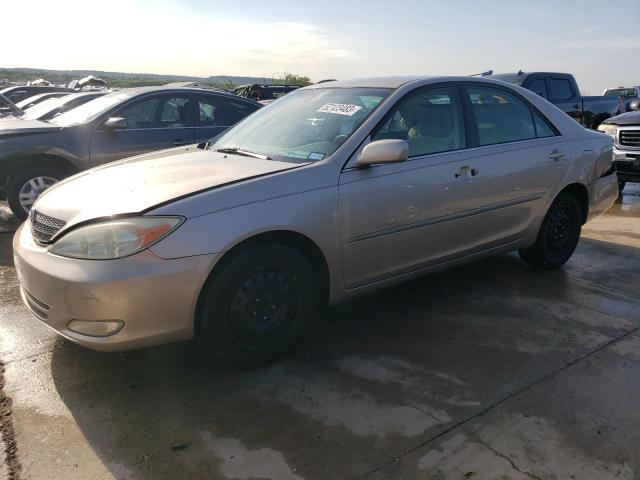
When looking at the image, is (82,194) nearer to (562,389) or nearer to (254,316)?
(254,316)

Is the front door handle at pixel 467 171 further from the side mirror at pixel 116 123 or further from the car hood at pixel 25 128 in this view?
the car hood at pixel 25 128

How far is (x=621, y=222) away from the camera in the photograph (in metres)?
6.80

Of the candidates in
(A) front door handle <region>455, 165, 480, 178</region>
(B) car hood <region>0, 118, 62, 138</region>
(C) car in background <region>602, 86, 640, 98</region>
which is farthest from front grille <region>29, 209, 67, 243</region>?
(C) car in background <region>602, 86, 640, 98</region>

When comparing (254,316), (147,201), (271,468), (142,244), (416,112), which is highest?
(416,112)

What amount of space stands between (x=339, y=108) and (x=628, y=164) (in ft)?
21.0

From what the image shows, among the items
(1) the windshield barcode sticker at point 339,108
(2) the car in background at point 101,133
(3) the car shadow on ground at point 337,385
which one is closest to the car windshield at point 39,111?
(2) the car in background at point 101,133

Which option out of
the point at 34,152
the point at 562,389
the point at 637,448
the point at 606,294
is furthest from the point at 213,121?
the point at 637,448

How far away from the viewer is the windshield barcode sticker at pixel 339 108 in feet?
12.0

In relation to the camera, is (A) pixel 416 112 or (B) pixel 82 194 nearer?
(B) pixel 82 194

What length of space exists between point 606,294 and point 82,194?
12.6 ft

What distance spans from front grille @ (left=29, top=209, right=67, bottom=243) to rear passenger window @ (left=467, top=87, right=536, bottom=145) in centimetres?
283

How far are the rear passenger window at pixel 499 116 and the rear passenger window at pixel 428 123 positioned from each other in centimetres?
20

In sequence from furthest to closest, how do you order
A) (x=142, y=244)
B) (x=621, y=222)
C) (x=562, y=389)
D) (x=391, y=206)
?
(x=621, y=222) → (x=391, y=206) → (x=562, y=389) → (x=142, y=244)

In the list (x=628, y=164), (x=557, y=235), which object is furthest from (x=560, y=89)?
(x=557, y=235)
